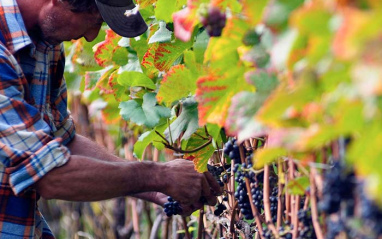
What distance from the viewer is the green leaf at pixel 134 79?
272cm

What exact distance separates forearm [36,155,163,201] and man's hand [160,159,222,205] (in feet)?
0.13

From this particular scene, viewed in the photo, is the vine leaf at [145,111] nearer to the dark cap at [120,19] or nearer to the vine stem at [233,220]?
the dark cap at [120,19]

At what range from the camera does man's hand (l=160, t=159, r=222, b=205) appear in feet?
7.96

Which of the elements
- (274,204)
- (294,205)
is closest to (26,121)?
(274,204)

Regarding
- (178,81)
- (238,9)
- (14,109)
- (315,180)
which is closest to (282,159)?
(315,180)

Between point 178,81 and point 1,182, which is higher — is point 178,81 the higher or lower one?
the higher one

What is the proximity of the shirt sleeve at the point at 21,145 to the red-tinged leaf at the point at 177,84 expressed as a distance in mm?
457

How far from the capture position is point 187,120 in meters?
2.54

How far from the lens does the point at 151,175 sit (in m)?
2.41

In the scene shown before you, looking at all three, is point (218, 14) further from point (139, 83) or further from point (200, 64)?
point (139, 83)

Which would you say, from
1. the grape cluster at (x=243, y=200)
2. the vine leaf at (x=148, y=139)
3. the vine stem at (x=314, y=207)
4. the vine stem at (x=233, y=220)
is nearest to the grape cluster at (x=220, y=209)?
the vine stem at (x=233, y=220)

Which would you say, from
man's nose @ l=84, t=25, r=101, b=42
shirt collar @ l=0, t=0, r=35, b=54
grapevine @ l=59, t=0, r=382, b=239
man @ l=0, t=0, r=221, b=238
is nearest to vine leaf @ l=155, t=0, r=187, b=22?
grapevine @ l=59, t=0, r=382, b=239

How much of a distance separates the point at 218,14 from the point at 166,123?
3.98 ft

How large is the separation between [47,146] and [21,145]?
0.32ft
